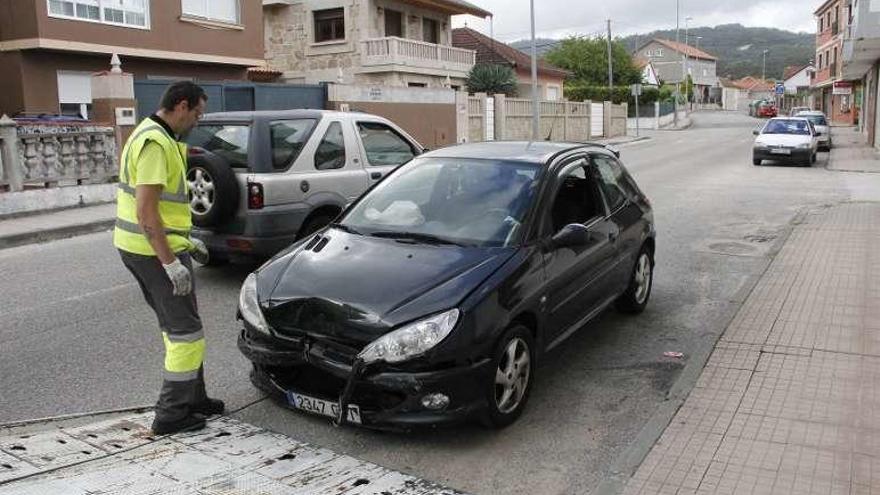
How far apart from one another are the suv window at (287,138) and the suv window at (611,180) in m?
3.00

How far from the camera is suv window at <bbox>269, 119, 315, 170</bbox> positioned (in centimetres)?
747

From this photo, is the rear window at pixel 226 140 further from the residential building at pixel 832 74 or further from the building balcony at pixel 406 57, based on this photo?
the residential building at pixel 832 74

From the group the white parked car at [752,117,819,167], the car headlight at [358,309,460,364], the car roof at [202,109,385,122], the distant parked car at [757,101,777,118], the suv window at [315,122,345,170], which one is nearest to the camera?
the car headlight at [358,309,460,364]

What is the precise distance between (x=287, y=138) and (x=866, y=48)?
24705mm

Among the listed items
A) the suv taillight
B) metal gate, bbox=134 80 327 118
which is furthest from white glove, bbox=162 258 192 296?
metal gate, bbox=134 80 327 118

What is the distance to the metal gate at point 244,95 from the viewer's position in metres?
16.5

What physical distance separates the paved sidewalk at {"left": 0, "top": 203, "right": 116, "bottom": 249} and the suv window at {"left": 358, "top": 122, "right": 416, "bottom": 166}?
5.76 m

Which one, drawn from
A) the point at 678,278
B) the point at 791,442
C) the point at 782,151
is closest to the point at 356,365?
the point at 791,442

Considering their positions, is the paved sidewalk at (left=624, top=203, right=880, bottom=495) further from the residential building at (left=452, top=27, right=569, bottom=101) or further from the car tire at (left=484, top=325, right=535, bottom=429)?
the residential building at (left=452, top=27, right=569, bottom=101)

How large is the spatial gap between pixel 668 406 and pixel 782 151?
66.5ft

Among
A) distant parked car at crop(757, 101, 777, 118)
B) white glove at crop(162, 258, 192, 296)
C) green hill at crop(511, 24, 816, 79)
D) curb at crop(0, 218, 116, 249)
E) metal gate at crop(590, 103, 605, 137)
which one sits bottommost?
curb at crop(0, 218, 116, 249)

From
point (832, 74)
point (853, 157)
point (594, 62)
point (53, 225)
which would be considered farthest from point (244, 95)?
point (594, 62)

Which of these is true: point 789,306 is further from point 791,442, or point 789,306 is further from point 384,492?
point 384,492

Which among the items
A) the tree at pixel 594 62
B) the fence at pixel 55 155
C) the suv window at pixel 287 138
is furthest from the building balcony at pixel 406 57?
the tree at pixel 594 62
